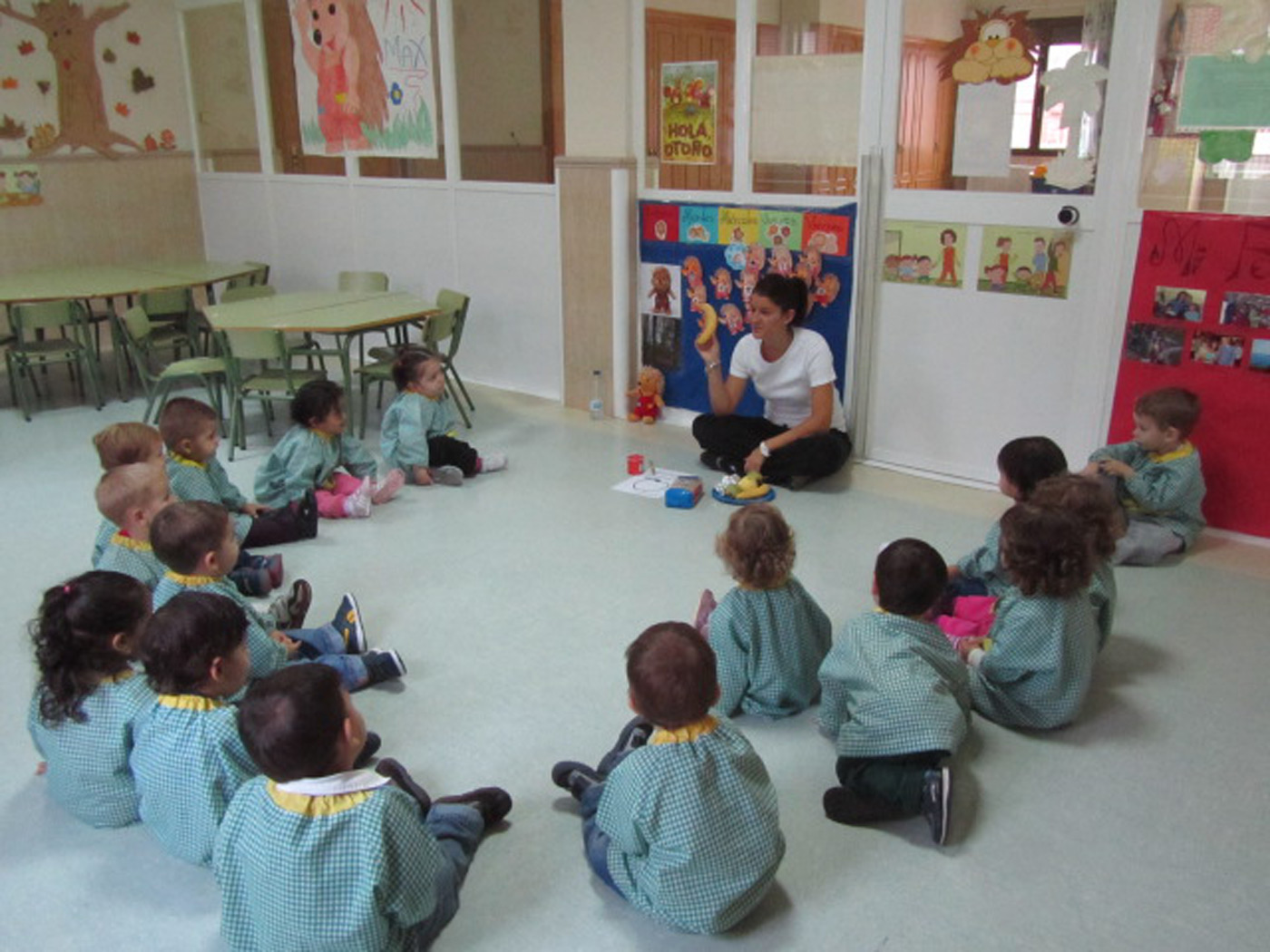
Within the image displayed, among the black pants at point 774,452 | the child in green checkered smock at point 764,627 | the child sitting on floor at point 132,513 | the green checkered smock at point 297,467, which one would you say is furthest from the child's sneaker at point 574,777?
the black pants at point 774,452

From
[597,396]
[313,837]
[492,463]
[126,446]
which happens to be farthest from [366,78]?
[313,837]

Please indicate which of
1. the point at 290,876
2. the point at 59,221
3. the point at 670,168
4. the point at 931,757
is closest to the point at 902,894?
the point at 931,757

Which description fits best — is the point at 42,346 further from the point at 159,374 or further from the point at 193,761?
the point at 193,761

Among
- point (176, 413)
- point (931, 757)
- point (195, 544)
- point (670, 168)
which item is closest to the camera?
point (931, 757)

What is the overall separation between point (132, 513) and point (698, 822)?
191 cm

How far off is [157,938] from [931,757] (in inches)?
65.2

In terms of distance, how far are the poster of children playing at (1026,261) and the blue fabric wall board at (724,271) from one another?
2.08 ft

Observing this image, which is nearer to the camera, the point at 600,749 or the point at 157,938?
the point at 157,938

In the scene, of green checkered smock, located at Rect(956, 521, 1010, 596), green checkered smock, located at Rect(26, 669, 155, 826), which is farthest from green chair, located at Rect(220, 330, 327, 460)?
green checkered smock, located at Rect(956, 521, 1010, 596)

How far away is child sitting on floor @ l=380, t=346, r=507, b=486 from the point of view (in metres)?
4.76

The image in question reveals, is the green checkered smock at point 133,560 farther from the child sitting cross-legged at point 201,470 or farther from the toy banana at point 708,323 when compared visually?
the toy banana at point 708,323

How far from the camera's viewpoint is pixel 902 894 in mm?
2170

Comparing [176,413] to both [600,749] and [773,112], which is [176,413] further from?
[773,112]

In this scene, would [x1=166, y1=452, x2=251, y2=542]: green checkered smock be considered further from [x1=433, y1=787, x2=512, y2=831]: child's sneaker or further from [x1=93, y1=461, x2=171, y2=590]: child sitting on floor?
Answer: [x1=433, y1=787, x2=512, y2=831]: child's sneaker
